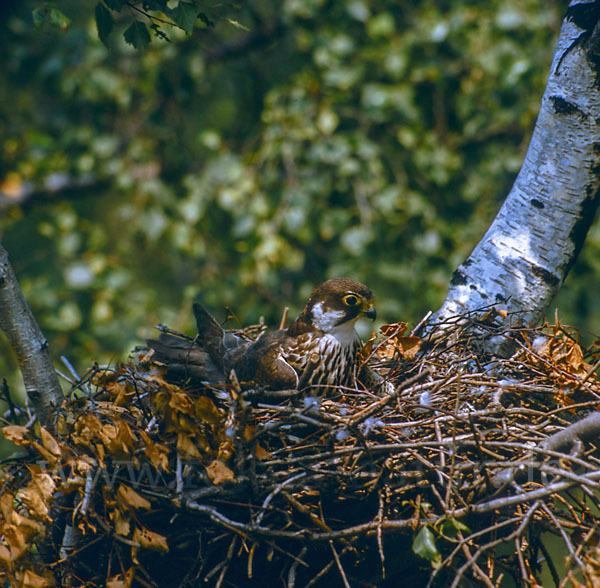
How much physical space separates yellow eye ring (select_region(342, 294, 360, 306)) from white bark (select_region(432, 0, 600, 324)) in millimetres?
394

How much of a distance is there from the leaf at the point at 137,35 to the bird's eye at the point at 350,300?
139cm

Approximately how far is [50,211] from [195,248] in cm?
159

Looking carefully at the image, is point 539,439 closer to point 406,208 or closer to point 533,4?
point 406,208

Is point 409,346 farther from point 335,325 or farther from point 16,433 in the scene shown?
point 16,433

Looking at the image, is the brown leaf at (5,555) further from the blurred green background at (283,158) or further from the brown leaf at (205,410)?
the blurred green background at (283,158)

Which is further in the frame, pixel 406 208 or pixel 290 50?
pixel 290 50

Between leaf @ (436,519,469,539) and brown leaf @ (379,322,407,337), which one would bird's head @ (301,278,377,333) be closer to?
brown leaf @ (379,322,407,337)

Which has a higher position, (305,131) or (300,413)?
(305,131)

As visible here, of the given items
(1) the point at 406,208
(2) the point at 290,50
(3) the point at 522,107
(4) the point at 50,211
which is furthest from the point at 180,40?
(3) the point at 522,107

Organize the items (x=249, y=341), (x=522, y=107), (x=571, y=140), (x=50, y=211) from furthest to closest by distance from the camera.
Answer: (x=50, y=211) < (x=522, y=107) < (x=249, y=341) < (x=571, y=140)

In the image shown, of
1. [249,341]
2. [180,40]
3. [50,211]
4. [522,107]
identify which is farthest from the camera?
[50,211]

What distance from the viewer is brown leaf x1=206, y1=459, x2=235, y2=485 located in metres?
2.16

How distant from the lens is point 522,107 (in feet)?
18.0

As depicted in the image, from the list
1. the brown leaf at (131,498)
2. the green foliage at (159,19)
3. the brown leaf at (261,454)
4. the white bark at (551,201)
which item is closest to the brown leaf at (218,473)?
the brown leaf at (261,454)
